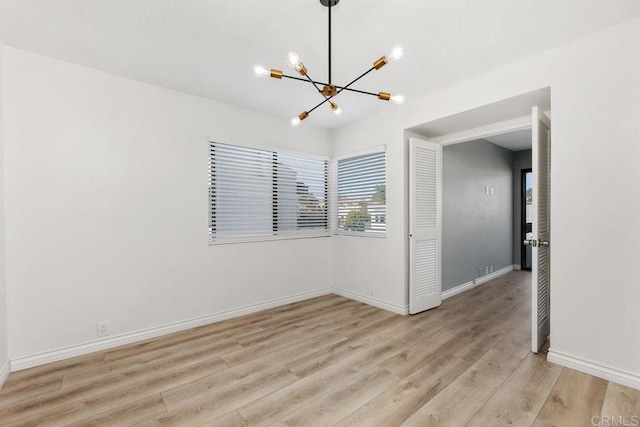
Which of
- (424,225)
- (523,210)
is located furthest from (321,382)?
(523,210)

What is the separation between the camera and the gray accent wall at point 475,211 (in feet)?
14.8

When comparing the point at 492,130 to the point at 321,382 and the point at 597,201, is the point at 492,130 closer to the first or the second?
the point at 597,201

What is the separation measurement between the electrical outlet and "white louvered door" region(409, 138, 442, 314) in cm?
324

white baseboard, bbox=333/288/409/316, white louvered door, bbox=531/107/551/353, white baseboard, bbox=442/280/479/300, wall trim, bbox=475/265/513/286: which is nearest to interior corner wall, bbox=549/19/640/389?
white louvered door, bbox=531/107/551/353

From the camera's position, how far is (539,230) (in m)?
2.63

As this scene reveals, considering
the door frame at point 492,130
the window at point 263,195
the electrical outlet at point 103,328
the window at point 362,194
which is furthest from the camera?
the window at point 362,194

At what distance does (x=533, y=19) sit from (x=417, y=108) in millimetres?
1446

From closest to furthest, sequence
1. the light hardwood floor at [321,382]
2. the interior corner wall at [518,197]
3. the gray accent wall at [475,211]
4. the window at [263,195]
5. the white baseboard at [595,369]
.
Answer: the light hardwood floor at [321,382]
the white baseboard at [595,369]
the window at [263,195]
the gray accent wall at [475,211]
the interior corner wall at [518,197]

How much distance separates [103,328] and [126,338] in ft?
0.75

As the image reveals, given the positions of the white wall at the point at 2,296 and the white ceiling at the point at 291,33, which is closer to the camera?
the white ceiling at the point at 291,33

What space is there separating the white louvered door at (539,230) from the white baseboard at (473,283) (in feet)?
5.11

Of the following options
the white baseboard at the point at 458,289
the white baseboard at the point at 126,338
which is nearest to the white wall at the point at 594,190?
the white baseboard at the point at 458,289

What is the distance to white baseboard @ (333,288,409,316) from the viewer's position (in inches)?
143

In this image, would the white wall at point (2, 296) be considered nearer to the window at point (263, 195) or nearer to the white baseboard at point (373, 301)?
the window at point (263, 195)
